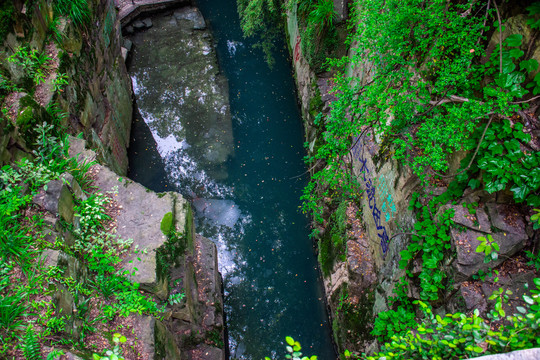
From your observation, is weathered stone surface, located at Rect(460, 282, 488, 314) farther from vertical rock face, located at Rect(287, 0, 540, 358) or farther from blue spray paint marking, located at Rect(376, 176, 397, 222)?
blue spray paint marking, located at Rect(376, 176, 397, 222)

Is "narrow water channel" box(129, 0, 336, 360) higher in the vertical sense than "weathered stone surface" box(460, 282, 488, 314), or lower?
higher

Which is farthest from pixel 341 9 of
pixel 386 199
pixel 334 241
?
pixel 334 241

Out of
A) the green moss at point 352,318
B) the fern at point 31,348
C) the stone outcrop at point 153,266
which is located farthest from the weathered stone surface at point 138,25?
the fern at point 31,348

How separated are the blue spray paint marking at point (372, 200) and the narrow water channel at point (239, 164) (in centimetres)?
161

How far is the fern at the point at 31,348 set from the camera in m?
3.03

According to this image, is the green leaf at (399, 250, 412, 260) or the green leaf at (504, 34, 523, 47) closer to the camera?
the green leaf at (504, 34, 523, 47)

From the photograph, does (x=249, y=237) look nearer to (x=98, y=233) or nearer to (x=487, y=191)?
(x=98, y=233)

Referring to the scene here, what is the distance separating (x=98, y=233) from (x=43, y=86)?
2504 millimetres

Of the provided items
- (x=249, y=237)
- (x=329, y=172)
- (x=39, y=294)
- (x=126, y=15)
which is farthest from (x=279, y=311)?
(x=126, y=15)

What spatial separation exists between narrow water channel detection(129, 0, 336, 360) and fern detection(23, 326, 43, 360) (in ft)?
10.4

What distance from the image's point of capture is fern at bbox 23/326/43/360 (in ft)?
9.93

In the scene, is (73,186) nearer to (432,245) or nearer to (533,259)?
(432,245)

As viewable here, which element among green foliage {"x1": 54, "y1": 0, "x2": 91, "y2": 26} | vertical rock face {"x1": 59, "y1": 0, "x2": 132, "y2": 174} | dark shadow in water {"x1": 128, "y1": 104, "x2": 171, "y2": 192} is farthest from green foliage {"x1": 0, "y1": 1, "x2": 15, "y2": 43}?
dark shadow in water {"x1": 128, "y1": 104, "x2": 171, "y2": 192}

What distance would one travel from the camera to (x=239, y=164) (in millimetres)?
7688
